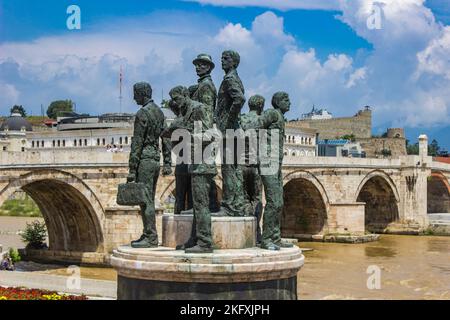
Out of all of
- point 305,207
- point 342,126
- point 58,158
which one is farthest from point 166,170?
point 342,126

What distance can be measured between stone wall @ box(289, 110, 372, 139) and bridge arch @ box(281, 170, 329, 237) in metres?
49.8

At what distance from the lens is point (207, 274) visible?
8852 mm

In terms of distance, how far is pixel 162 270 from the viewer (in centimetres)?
899

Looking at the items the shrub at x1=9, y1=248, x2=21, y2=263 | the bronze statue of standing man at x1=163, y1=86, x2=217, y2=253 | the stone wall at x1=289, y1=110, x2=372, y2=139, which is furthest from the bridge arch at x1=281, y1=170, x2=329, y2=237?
the stone wall at x1=289, y1=110, x2=372, y2=139

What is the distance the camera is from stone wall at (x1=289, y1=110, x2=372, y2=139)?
9312cm

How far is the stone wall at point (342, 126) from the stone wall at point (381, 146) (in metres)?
8.01

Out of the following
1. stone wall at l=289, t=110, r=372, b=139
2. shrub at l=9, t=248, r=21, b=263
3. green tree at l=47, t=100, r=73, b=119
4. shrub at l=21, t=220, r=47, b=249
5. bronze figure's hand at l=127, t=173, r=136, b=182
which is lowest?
shrub at l=9, t=248, r=21, b=263

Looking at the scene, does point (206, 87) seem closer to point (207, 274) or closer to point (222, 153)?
point (222, 153)

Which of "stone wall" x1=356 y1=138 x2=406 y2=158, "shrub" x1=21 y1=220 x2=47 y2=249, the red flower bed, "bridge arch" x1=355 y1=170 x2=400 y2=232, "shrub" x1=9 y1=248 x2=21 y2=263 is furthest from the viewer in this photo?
"stone wall" x1=356 y1=138 x2=406 y2=158

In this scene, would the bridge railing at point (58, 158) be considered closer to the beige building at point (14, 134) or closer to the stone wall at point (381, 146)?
the beige building at point (14, 134)

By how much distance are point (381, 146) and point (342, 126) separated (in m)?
12.1

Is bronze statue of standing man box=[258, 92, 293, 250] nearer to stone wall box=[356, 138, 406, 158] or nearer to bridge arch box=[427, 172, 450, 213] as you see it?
bridge arch box=[427, 172, 450, 213]

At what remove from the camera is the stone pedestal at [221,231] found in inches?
385
